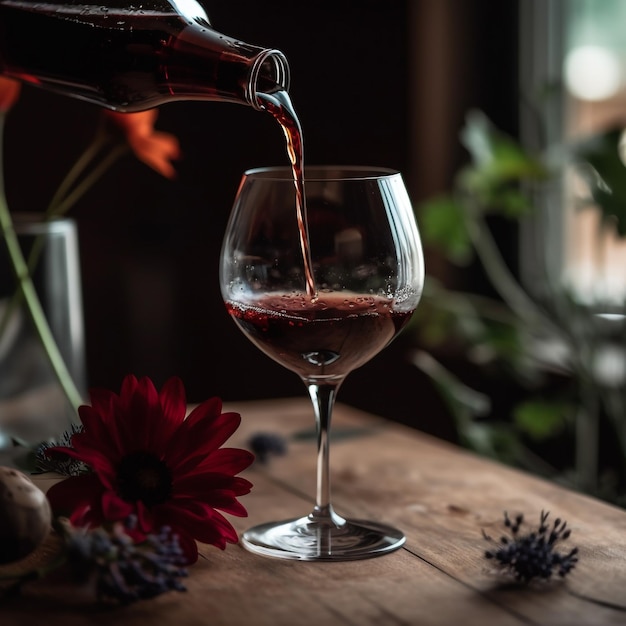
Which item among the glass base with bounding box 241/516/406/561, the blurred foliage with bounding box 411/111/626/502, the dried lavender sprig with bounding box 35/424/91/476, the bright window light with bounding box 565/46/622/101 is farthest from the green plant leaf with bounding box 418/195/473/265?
the dried lavender sprig with bounding box 35/424/91/476

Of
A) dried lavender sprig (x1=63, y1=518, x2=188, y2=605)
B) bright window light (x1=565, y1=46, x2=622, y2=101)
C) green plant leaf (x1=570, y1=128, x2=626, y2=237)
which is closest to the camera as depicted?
dried lavender sprig (x1=63, y1=518, x2=188, y2=605)

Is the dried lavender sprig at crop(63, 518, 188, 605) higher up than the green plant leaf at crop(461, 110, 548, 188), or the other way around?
the green plant leaf at crop(461, 110, 548, 188)

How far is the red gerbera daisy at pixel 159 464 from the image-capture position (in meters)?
0.74

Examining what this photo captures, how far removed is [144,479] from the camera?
77 cm

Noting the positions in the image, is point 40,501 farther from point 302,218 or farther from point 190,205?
point 190,205

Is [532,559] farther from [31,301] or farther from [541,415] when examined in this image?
[541,415]

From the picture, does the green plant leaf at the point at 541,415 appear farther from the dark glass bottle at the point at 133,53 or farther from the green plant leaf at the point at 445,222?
the dark glass bottle at the point at 133,53

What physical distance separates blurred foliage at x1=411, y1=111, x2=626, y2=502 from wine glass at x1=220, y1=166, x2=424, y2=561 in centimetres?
60

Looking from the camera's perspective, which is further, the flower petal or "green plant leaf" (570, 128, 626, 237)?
"green plant leaf" (570, 128, 626, 237)

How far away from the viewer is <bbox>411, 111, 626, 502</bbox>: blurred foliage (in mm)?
1556

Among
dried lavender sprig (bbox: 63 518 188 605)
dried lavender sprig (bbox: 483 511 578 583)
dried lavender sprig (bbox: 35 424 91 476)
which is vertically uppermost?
dried lavender sprig (bbox: 35 424 91 476)

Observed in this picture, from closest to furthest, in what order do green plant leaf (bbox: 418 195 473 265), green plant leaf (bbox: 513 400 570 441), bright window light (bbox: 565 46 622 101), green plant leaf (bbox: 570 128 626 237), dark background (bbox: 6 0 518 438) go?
green plant leaf (bbox: 570 128 626 237)
green plant leaf (bbox: 513 400 570 441)
green plant leaf (bbox: 418 195 473 265)
bright window light (bbox: 565 46 622 101)
dark background (bbox: 6 0 518 438)

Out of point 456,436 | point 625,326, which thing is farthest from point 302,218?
point 456,436

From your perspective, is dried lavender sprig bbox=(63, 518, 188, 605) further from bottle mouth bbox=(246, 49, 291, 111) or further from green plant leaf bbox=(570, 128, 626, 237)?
green plant leaf bbox=(570, 128, 626, 237)
